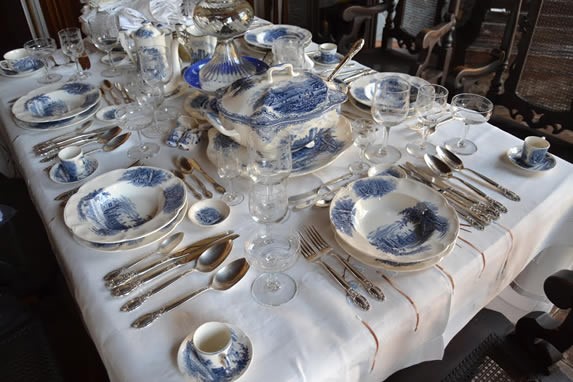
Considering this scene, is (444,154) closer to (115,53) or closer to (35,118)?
(35,118)

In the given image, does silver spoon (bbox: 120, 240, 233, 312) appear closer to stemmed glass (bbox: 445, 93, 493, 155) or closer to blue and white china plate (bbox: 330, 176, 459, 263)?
blue and white china plate (bbox: 330, 176, 459, 263)

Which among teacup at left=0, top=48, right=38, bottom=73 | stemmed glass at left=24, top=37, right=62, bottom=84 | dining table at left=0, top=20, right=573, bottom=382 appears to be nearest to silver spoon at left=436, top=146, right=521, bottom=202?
dining table at left=0, top=20, right=573, bottom=382

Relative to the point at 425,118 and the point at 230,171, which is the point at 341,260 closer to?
the point at 230,171

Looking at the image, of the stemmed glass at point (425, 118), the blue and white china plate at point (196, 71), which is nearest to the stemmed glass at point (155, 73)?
the blue and white china plate at point (196, 71)

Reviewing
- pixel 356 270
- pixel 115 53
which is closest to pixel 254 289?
pixel 356 270

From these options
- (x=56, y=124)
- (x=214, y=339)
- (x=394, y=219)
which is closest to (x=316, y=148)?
(x=394, y=219)

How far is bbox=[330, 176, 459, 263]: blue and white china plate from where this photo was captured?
0.69 meters

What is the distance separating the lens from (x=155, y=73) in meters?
1.08

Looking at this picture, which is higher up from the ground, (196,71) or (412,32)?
(196,71)

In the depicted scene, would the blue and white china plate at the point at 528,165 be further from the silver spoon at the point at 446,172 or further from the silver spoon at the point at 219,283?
the silver spoon at the point at 219,283

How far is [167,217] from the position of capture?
78 cm

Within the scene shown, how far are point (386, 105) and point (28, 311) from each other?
2.94ft

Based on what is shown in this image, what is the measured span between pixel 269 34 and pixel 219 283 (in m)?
1.01

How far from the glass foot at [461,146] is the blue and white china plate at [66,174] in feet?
2.45
